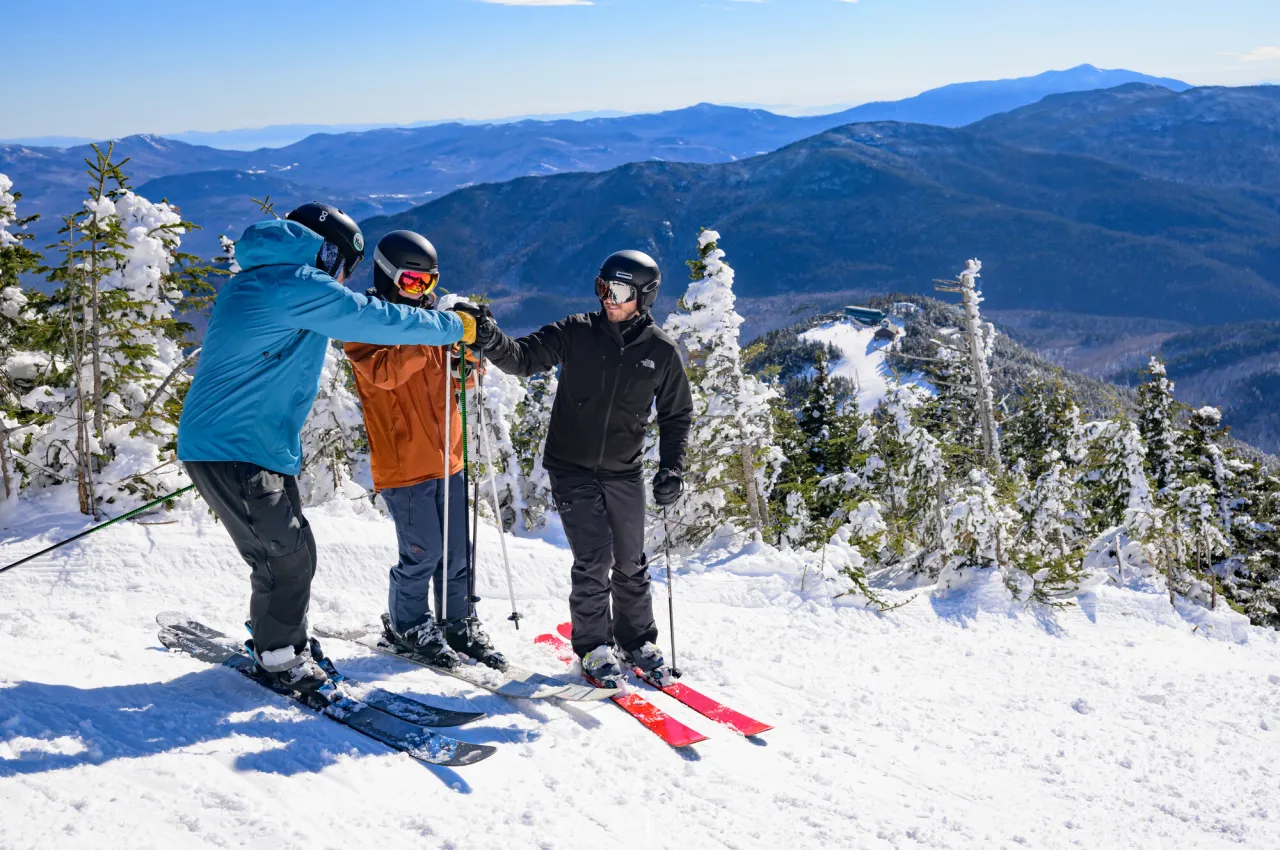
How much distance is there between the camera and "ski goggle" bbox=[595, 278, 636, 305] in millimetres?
5480

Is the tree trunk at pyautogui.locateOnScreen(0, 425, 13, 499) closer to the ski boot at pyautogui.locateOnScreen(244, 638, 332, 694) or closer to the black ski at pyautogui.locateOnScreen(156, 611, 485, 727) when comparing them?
the black ski at pyautogui.locateOnScreen(156, 611, 485, 727)

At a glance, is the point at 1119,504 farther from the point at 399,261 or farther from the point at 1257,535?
the point at 399,261

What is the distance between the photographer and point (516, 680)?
5.28 metres

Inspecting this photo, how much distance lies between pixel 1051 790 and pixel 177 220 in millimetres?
12417

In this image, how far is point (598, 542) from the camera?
5.63 metres

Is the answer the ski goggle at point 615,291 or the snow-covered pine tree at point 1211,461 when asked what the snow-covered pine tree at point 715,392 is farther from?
the snow-covered pine tree at point 1211,461

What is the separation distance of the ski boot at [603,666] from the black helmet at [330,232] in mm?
2927

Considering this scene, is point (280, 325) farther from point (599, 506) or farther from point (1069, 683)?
point (1069, 683)

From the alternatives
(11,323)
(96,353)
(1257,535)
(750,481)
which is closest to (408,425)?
(96,353)

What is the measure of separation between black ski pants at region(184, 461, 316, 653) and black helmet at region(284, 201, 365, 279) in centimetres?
119

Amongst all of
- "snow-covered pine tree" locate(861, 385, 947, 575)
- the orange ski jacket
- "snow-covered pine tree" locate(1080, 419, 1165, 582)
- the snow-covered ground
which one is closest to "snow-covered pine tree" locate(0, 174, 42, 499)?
the orange ski jacket

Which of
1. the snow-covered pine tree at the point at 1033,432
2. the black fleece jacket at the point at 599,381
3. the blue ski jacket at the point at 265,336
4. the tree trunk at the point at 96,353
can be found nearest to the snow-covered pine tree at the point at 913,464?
the black fleece jacket at the point at 599,381

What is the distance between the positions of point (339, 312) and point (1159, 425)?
34.9m

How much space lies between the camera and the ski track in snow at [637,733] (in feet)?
11.4
